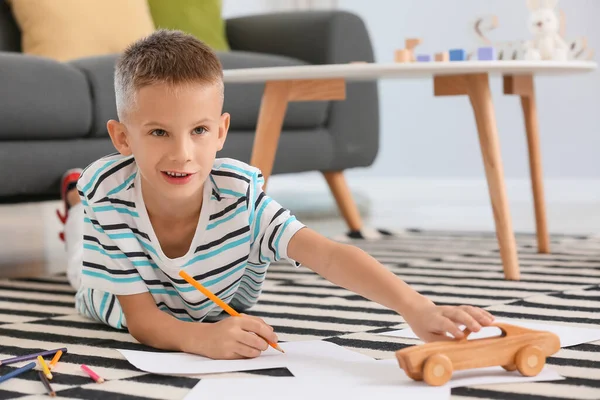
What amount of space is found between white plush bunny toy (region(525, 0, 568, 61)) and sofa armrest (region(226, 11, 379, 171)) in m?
0.60

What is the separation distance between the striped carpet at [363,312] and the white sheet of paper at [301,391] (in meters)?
0.02

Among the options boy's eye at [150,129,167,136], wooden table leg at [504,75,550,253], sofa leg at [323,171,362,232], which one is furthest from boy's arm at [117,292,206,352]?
sofa leg at [323,171,362,232]

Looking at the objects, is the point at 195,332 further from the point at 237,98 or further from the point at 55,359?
the point at 237,98

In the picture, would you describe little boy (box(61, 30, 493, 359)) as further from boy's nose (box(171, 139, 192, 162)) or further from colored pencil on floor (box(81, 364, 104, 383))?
colored pencil on floor (box(81, 364, 104, 383))

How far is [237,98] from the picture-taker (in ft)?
6.93

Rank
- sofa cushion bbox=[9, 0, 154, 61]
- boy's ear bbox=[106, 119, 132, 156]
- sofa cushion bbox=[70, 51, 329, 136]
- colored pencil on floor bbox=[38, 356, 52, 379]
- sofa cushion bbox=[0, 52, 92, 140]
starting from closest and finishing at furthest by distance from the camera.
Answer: colored pencil on floor bbox=[38, 356, 52, 379], boy's ear bbox=[106, 119, 132, 156], sofa cushion bbox=[0, 52, 92, 140], sofa cushion bbox=[70, 51, 329, 136], sofa cushion bbox=[9, 0, 154, 61]

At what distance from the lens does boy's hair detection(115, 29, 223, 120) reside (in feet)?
3.29

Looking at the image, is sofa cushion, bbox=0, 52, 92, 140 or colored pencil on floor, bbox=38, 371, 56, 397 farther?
sofa cushion, bbox=0, 52, 92, 140

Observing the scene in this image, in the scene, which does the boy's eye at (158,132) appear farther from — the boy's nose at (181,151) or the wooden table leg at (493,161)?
the wooden table leg at (493,161)

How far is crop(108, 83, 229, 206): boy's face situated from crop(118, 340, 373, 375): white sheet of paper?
18 centimetres

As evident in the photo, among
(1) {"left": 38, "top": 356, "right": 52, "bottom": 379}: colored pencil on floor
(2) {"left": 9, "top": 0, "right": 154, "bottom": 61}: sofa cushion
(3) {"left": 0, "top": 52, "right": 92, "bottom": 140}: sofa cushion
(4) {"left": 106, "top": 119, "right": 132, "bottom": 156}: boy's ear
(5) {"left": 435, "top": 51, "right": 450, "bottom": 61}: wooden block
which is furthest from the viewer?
(2) {"left": 9, "top": 0, "right": 154, "bottom": 61}: sofa cushion

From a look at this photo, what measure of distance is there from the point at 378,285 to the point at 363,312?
30 cm

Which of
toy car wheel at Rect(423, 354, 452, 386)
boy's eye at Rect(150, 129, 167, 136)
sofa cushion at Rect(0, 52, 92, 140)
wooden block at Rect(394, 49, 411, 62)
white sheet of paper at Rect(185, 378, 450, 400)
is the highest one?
boy's eye at Rect(150, 129, 167, 136)

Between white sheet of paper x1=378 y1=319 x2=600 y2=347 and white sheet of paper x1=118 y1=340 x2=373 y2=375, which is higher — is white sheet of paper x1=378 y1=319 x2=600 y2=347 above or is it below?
below
